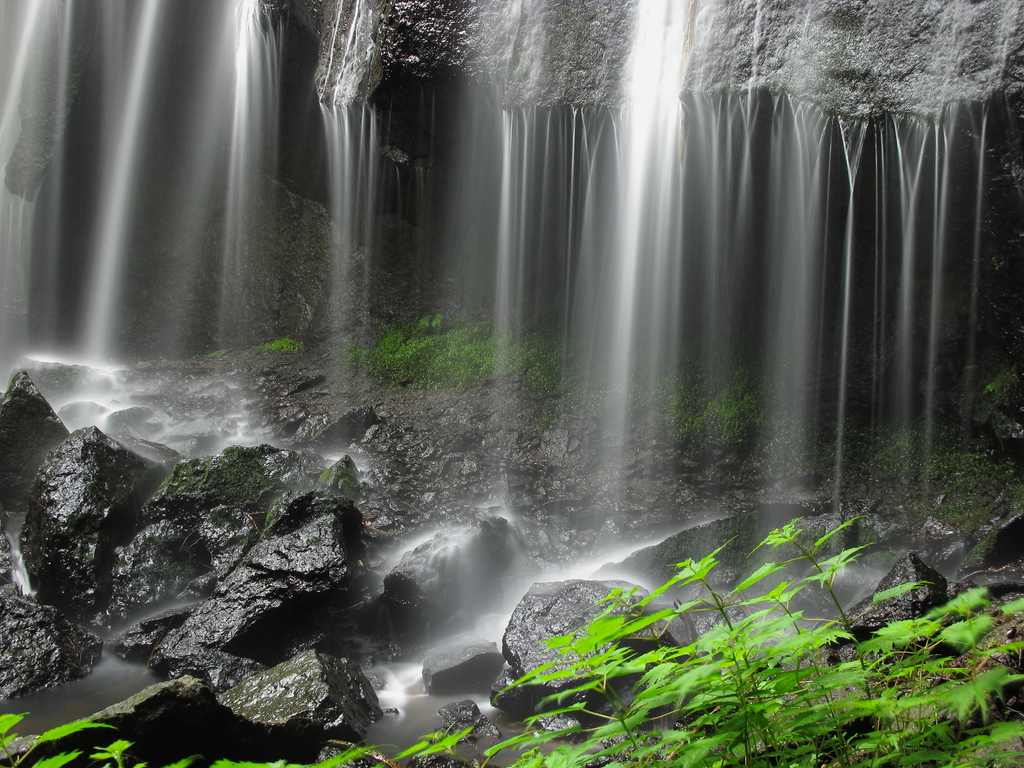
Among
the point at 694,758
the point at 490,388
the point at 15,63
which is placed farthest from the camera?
the point at 15,63

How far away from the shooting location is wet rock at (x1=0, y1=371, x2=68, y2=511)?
20.8ft


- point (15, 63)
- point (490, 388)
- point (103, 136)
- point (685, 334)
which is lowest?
point (490, 388)

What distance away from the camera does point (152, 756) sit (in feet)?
8.75

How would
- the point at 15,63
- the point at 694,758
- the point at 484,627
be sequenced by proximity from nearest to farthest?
the point at 694,758 < the point at 484,627 < the point at 15,63

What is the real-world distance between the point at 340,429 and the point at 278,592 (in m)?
3.60

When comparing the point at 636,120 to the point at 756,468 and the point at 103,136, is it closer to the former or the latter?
the point at 756,468

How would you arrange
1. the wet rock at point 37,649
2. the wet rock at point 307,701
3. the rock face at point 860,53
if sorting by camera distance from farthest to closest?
the rock face at point 860,53 < the wet rock at point 37,649 < the wet rock at point 307,701

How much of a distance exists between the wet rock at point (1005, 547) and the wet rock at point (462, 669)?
13.1ft

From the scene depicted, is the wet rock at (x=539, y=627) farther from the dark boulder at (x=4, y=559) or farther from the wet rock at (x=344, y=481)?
the dark boulder at (x=4, y=559)

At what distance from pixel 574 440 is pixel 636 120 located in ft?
13.0

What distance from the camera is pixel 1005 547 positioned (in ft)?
16.3

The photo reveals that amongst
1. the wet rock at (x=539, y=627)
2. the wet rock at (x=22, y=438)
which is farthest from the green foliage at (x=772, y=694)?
the wet rock at (x=22, y=438)

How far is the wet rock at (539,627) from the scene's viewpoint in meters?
3.82

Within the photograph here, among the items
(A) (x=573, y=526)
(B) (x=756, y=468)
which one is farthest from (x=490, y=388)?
(B) (x=756, y=468)
